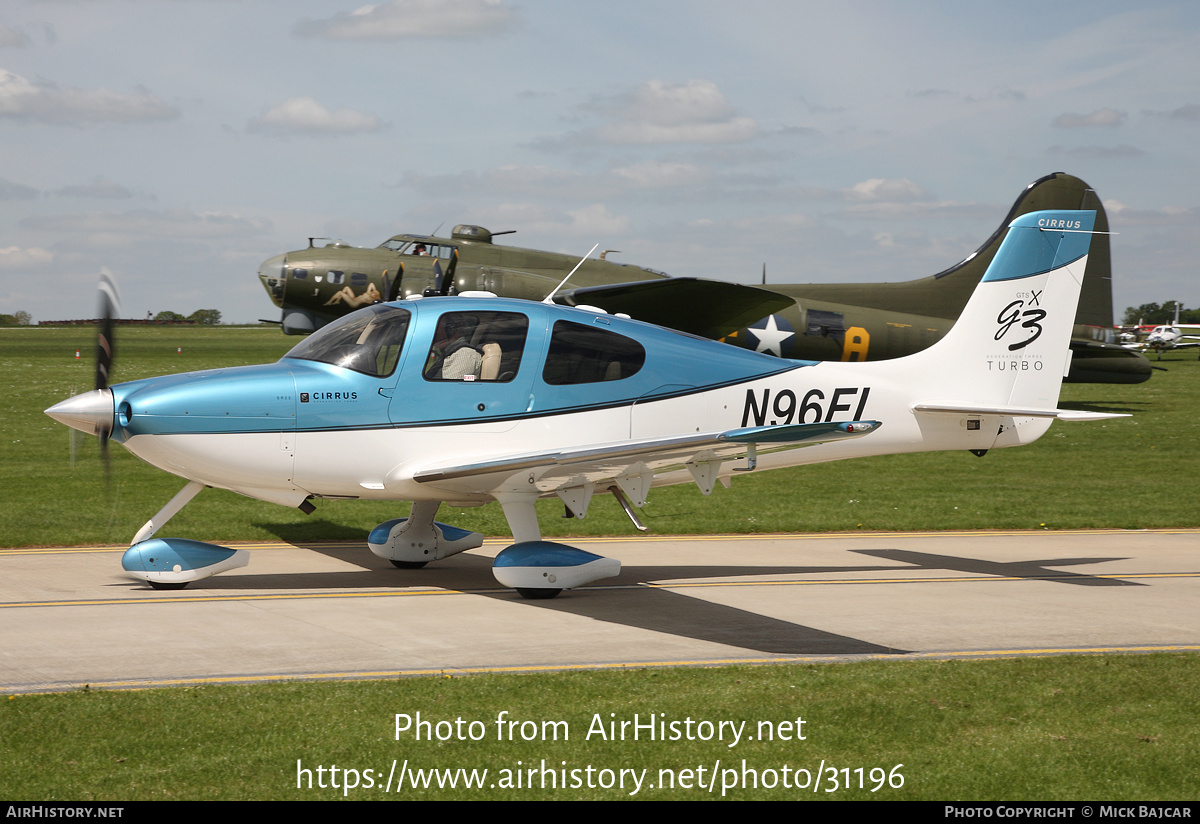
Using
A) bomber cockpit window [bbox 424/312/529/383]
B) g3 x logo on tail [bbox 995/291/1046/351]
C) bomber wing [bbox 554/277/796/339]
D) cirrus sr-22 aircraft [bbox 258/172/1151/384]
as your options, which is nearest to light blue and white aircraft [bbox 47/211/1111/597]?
bomber cockpit window [bbox 424/312/529/383]

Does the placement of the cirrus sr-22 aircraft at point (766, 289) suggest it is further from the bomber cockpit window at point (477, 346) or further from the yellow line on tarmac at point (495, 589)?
the bomber cockpit window at point (477, 346)

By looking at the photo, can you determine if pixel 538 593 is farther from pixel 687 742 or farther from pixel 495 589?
pixel 687 742

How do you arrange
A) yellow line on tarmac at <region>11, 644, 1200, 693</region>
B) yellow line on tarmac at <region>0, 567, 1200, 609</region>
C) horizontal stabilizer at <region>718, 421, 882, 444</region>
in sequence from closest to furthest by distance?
yellow line on tarmac at <region>11, 644, 1200, 693</region>
horizontal stabilizer at <region>718, 421, 882, 444</region>
yellow line on tarmac at <region>0, 567, 1200, 609</region>

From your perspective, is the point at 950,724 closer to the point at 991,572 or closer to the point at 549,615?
the point at 549,615

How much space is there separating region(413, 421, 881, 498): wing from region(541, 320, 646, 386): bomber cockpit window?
2.80 feet

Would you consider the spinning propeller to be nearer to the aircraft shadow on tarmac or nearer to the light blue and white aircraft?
the light blue and white aircraft

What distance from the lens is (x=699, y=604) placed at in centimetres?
950

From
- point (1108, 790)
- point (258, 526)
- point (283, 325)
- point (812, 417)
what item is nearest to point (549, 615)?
point (812, 417)

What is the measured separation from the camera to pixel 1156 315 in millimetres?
164625

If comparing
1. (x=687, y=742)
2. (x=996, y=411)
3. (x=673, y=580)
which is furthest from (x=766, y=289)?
(x=687, y=742)

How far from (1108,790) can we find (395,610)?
18.6ft

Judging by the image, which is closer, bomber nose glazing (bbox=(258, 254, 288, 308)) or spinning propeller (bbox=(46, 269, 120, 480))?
spinning propeller (bbox=(46, 269, 120, 480))

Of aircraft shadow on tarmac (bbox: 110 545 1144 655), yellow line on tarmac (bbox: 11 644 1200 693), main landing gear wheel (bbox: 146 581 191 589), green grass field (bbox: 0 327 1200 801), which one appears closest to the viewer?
green grass field (bbox: 0 327 1200 801)

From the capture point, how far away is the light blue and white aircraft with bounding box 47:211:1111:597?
355 inches
